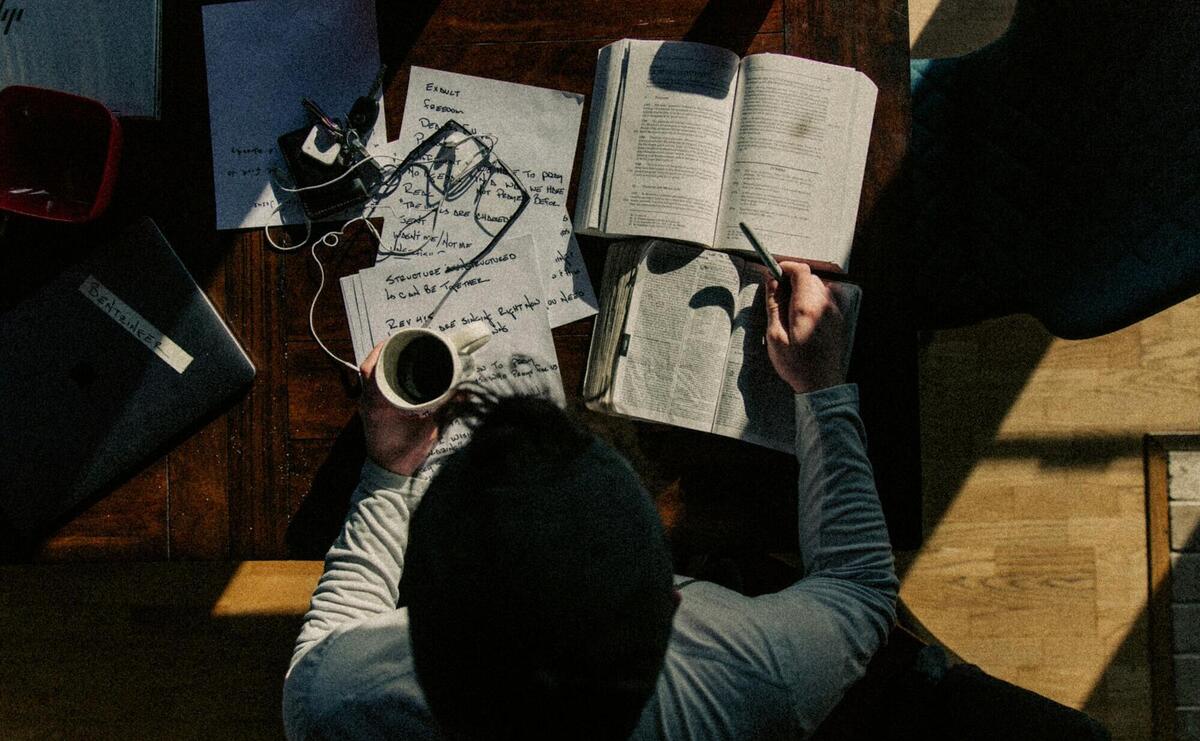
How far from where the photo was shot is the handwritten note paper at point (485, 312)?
3.30ft

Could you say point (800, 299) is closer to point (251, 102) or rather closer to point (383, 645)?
point (383, 645)

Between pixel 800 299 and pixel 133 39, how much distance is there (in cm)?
95

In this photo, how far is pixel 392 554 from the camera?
0.94 metres

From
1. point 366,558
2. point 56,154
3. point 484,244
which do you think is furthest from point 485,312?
point 56,154

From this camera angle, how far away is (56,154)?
3.21 feet

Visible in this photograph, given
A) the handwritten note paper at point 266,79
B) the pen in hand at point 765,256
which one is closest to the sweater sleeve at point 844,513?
the pen in hand at point 765,256

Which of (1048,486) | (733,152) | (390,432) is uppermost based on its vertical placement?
(733,152)

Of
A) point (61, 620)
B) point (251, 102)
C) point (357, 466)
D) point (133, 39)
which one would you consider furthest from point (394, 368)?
point (61, 620)

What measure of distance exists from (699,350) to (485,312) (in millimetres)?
290

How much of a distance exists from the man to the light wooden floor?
0.86 meters

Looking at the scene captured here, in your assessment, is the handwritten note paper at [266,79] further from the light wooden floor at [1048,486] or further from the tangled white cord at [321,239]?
the light wooden floor at [1048,486]

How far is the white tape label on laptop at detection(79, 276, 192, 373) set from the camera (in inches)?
39.4

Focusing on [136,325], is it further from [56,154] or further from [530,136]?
[530,136]

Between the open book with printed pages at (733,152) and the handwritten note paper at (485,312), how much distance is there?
0.14 m
